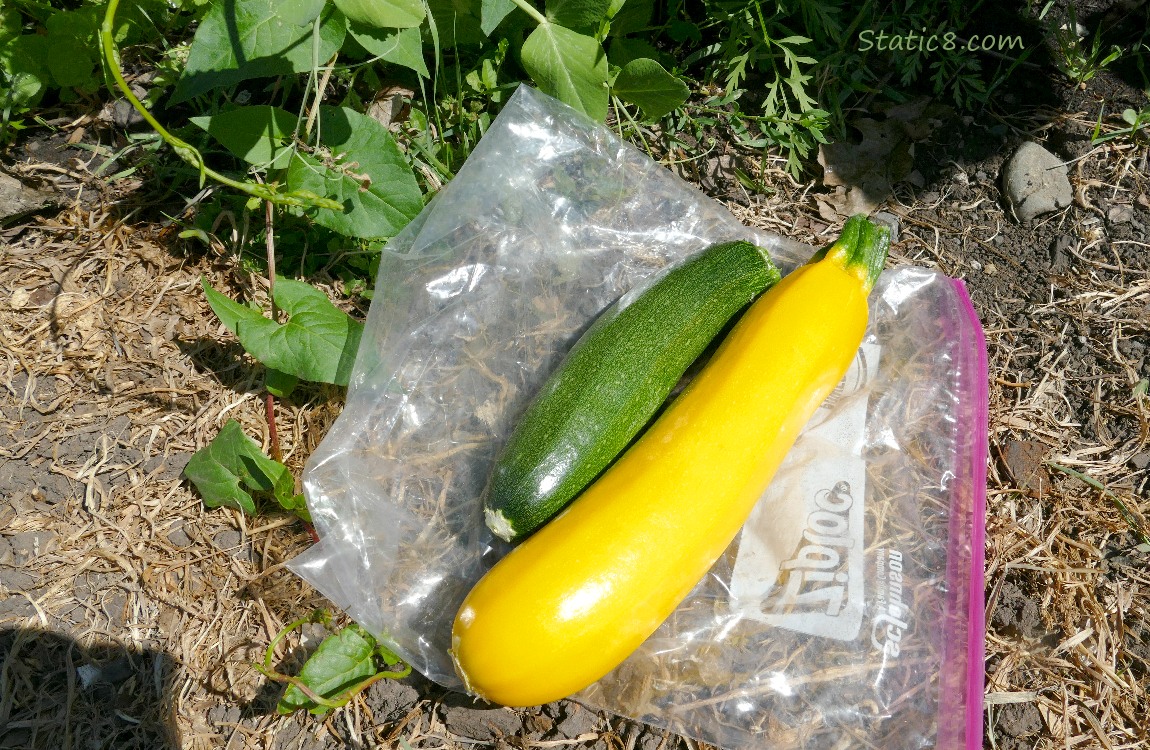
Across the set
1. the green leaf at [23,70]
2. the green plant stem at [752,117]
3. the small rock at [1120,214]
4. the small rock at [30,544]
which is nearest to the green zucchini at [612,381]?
the green plant stem at [752,117]

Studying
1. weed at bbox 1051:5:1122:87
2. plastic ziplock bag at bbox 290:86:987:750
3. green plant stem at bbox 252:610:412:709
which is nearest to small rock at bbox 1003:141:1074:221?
weed at bbox 1051:5:1122:87

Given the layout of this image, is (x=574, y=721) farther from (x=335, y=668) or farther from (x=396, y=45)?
(x=396, y=45)

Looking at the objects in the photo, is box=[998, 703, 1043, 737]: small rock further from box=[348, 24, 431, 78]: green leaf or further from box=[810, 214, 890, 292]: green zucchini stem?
box=[348, 24, 431, 78]: green leaf

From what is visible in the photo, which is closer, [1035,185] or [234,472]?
[234,472]

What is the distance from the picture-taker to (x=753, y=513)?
85.7 inches

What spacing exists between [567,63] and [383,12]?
Answer: 662 millimetres

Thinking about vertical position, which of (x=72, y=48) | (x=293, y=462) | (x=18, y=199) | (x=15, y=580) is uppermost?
(x=72, y=48)

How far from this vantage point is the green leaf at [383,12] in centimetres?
187

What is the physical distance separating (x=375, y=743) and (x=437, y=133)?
74.6 inches

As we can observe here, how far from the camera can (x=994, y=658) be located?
2.26 metres

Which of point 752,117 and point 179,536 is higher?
point 752,117

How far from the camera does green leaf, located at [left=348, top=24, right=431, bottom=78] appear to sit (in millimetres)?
2139

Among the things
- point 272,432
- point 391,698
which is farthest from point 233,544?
point 391,698

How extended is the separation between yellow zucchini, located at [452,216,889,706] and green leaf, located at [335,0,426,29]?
1.13 meters
